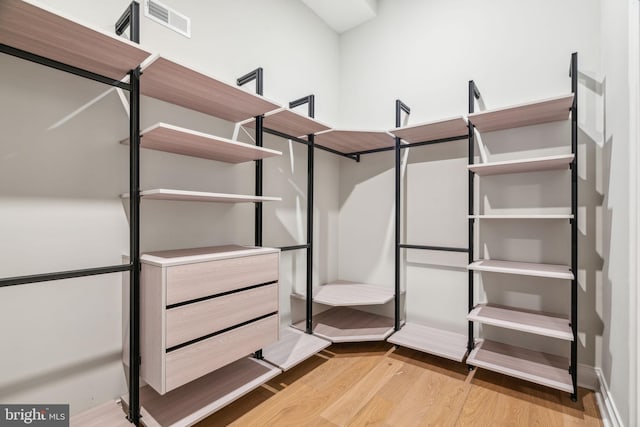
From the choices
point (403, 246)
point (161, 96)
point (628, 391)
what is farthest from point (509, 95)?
point (161, 96)

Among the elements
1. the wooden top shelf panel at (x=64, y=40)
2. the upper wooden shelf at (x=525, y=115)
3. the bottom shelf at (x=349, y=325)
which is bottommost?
the bottom shelf at (x=349, y=325)

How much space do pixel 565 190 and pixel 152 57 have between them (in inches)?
99.4

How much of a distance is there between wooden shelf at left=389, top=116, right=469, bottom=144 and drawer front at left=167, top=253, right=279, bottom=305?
4.51ft

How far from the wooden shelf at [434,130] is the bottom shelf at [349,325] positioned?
63.3 inches

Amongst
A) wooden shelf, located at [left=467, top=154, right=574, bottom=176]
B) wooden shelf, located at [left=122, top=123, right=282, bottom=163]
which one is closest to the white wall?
wooden shelf, located at [left=122, top=123, right=282, bottom=163]

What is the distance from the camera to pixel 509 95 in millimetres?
2193

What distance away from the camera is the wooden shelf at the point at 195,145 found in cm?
138

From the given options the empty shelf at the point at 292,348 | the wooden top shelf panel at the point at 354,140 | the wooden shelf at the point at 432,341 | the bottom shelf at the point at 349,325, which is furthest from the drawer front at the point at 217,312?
the wooden top shelf panel at the point at 354,140

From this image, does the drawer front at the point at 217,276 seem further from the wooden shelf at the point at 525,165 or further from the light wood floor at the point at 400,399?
the wooden shelf at the point at 525,165

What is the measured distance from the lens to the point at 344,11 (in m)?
2.87

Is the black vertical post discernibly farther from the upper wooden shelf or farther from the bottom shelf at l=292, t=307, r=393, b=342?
the bottom shelf at l=292, t=307, r=393, b=342

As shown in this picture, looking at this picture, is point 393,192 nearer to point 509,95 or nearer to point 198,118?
point 509,95

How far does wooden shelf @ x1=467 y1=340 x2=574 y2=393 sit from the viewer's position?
1.71m

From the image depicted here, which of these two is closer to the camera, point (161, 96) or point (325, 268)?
point (161, 96)
